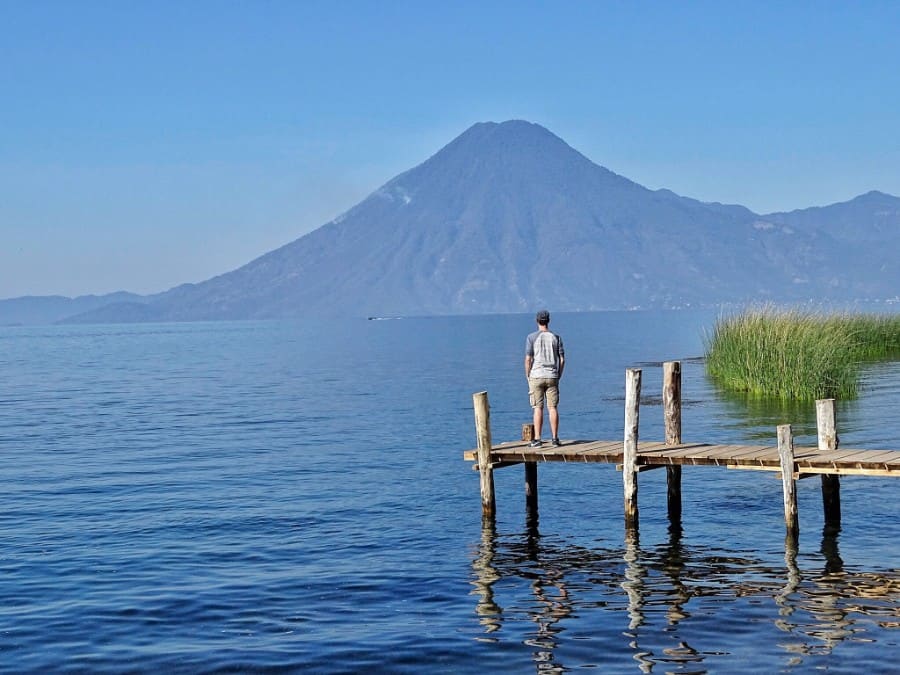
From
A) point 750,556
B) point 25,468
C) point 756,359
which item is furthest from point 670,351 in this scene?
point 750,556

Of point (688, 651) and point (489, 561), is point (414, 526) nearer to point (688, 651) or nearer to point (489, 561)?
point (489, 561)

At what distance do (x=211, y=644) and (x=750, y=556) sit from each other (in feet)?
25.3

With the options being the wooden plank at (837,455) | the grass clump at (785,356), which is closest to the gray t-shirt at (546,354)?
the wooden plank at (837,455)

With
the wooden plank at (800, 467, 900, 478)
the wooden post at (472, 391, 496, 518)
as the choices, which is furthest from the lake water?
the wooden plank at (800, 467, 900, 478)

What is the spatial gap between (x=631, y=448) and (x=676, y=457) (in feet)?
2.31

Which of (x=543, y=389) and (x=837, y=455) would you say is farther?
(x=543, y=389)

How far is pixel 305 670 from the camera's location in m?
11.9

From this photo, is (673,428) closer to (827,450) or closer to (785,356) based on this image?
(827,450)

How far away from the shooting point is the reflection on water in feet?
40.4

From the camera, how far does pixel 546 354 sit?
62.0 ft

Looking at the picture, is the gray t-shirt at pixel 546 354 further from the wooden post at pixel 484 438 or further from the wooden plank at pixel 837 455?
the wooden plank at pixel 837 455

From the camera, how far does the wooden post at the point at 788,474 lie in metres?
16.2

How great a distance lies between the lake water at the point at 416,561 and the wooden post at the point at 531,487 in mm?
456

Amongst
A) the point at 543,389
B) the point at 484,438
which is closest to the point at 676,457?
the point at 543,389
